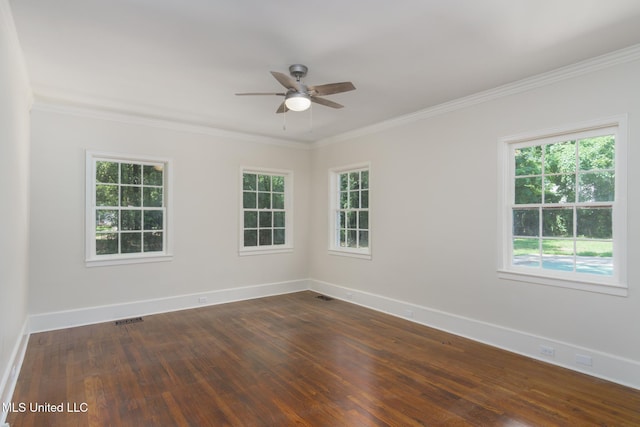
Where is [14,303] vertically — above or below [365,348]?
above

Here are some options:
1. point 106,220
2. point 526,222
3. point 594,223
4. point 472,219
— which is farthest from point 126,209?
point 594,223

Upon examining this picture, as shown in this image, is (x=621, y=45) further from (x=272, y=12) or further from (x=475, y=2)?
(x=272, y=12)

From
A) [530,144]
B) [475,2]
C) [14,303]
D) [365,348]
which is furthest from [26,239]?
[530,144]

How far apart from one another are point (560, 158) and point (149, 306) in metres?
5.47

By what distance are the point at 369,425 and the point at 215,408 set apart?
1143 millimetres

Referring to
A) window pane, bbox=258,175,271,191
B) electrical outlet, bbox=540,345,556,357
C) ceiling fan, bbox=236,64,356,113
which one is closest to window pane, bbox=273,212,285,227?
window pane, bbox=258,175,271,191

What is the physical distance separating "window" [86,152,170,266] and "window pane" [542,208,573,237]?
16.2 ft

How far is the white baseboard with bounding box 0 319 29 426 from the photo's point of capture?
2475mm

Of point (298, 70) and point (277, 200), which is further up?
point (298, 70)

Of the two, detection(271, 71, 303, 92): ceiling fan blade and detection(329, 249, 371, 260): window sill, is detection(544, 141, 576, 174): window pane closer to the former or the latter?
detection(271, 71, 303, 92): ceiling fan blade

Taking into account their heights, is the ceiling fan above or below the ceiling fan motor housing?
below

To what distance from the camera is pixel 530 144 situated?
147 inches

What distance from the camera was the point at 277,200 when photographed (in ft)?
21.5

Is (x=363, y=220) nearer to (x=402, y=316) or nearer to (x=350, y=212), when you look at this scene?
(x=350, y=212)
